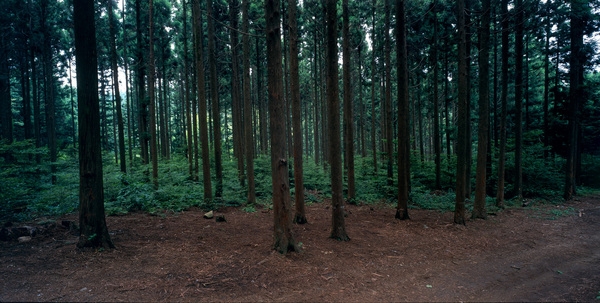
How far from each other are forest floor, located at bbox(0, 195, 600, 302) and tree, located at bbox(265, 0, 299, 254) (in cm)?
86

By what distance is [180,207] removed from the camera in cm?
1103

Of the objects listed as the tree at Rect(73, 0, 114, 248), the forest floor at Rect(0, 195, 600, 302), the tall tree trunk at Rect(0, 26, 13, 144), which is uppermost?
the tall tree trunk at Rect(0, 26, 13, 144)

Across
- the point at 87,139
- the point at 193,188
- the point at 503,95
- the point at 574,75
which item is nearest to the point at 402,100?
the point at 503,95

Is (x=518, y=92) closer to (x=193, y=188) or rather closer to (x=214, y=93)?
(x=214, y=93)

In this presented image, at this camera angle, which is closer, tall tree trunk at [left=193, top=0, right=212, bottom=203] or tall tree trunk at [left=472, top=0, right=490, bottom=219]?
tall tree trunk at [left=472, top=0, right=490, bottom=219]

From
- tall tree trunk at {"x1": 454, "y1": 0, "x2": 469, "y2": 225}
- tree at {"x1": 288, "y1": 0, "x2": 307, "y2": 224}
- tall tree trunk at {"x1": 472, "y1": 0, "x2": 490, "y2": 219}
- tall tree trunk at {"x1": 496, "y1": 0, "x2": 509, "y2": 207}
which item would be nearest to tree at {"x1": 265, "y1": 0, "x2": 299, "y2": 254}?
tree at {"x1": 288, "y1": 0, "x2": 307, "y2": 224}

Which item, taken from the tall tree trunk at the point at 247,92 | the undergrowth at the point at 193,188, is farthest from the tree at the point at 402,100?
the tall tree trunk at the point at 247,92

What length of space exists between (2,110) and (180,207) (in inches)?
751

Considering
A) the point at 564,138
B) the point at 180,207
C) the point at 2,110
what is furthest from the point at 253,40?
the point at 564,138

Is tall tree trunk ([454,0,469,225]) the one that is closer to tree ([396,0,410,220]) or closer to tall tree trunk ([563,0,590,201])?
tree ([396,0,410,220])

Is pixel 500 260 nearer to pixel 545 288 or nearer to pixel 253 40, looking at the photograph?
pixel 545 288

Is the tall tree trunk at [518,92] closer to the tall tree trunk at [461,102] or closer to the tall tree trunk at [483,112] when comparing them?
the tall tree trunk at [483,112]

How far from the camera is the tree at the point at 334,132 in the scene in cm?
734

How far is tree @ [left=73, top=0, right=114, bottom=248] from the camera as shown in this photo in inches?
225
